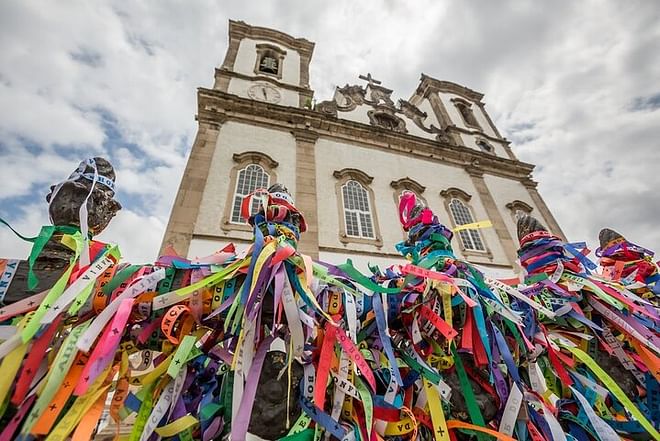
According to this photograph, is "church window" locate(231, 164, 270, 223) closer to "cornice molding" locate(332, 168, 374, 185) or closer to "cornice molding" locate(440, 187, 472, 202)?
"cornice molding" locate(332, 168, 374, 185)

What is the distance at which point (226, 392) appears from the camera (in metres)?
1.18

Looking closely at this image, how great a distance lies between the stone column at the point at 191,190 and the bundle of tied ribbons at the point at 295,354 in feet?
13.1

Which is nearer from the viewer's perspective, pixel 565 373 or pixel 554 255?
pixel 565 373

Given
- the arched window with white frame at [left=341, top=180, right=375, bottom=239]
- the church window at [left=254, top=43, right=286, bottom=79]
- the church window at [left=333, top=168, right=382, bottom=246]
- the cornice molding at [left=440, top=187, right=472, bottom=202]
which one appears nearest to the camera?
the church window at [left=333, top=168, right=382, bottom=246]

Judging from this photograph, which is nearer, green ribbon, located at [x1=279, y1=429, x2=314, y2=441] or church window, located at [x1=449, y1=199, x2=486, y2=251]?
green ribbon, located at [x1=279, y1=429, x2=314, y2=441]

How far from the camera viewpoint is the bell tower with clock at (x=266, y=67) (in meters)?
9.18

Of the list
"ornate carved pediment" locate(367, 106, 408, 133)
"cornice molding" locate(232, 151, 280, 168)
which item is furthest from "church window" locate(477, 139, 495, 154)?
"cornice molding" locate(232, 151, 280, 168)

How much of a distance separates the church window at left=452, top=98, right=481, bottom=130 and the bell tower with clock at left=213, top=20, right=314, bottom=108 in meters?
8.99

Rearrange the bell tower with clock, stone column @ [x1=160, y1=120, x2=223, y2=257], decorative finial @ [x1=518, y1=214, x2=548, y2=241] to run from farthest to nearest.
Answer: the bell tower with clock, stone column @ [x1=160, y1=120, x2=223, y2=257], decorative finial @ [x1=518, y1=214, x2=548, y2=241]

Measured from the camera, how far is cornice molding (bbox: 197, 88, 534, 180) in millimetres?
7770

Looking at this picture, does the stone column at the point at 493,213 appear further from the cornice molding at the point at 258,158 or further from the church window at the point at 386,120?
the cornice molding at the point at 258,158

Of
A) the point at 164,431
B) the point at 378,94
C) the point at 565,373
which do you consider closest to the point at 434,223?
the point at 565,373

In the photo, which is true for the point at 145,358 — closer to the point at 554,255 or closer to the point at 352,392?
the point at 352,392

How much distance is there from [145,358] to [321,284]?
919mm
